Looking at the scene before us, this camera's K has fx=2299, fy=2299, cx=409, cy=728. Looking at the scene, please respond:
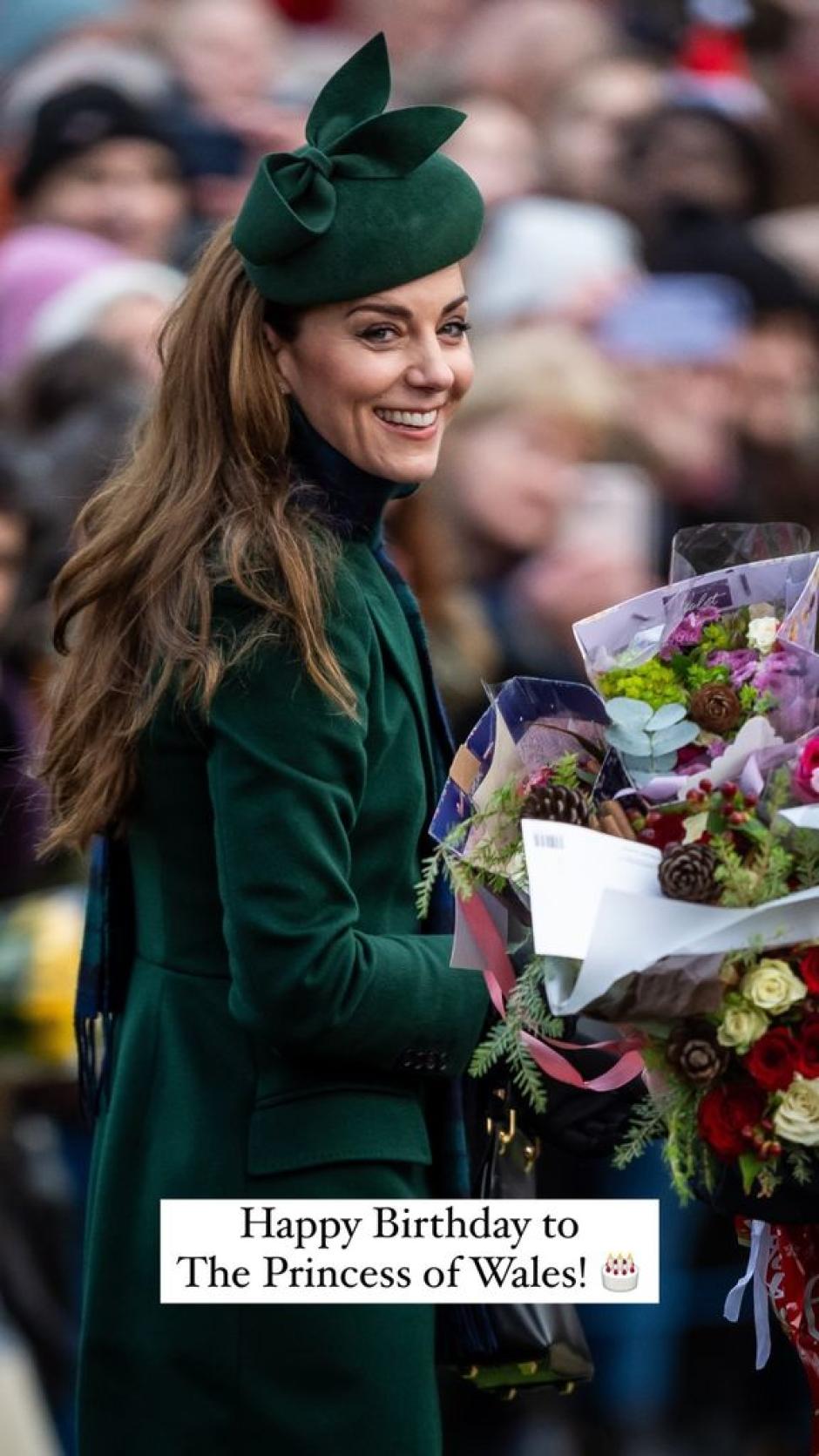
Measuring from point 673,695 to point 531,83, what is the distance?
11.4ft

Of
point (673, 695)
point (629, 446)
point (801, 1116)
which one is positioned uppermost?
point (673, 695)

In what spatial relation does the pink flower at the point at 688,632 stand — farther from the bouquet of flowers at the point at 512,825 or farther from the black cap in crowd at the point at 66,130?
the black cap in crowd at the point at 66,130

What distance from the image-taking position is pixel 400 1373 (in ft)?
8.27

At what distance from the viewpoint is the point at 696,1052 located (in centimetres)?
223

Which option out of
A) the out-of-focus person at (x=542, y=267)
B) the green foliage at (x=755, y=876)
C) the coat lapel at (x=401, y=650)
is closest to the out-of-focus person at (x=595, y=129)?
the out-of-focus person at (x=542, y=267)

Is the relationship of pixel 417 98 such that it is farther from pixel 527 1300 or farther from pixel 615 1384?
pixel 527 1300

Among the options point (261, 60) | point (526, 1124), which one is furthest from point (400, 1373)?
point (261, 60)

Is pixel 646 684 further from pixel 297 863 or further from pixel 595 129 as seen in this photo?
pixel 595 129

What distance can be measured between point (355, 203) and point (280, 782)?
66 centimetres

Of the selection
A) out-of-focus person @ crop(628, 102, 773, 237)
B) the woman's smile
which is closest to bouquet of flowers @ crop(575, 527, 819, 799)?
the woman's smile

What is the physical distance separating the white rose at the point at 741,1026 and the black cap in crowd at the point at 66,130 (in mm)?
3281

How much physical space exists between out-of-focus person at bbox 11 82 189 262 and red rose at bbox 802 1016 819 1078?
3.19m

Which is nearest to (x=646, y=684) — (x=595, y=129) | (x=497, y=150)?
(x=497, y=150)

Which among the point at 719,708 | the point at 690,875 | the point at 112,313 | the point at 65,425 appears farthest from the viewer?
the point at 112,313
